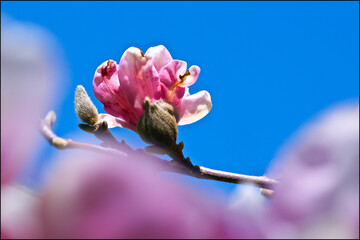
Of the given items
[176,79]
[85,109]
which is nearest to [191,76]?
[176,79]

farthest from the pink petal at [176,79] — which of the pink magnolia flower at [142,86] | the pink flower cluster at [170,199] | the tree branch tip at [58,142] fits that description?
the pink flower cluster at [170,199]

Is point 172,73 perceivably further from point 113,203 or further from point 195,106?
point 113,203

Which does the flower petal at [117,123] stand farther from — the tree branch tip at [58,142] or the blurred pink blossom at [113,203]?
the blurred pink blossom at [113,203]

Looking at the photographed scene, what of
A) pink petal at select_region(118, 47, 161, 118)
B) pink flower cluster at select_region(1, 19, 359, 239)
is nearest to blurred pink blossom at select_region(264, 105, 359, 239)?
pink flower cluster at select_region(1, 19, 359, 239)

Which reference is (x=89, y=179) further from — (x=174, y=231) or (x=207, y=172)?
(x=207, y=172)

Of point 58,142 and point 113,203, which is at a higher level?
point 58,142

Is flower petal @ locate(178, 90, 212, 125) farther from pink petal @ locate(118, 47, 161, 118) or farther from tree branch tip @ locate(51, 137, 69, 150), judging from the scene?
tree branch tip @ locate(51, 137, 69, 150)
